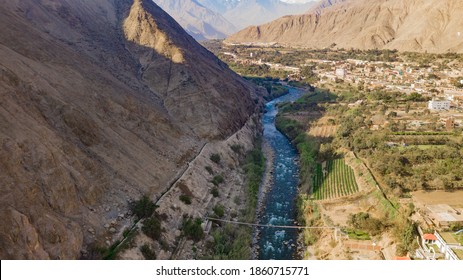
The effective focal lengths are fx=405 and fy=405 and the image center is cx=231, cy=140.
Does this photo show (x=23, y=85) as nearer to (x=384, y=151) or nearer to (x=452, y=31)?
(x=384, y=151)

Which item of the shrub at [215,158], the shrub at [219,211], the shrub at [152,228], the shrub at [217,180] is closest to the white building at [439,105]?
the shrub at [215,158]

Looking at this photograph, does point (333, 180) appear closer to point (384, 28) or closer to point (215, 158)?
point (215, 158)

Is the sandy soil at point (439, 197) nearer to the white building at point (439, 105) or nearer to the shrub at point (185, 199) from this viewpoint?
the shrub at point (185, 199)

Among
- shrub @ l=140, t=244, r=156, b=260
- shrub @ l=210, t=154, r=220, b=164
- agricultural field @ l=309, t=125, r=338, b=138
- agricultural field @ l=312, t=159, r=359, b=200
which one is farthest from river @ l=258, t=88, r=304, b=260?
shrub @ l=140, t=244, r=156, b=260

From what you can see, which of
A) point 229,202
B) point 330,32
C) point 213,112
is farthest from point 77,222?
point 330,32

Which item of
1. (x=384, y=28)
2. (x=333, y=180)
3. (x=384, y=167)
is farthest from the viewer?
(x=384, y=28)

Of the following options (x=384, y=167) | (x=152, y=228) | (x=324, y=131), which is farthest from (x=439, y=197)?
(x=324, y=131)

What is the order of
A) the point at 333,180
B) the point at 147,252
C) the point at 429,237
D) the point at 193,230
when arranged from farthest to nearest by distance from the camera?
the point at 333,180
the point at 193,230
the point at 429,237
the point at 147,252
